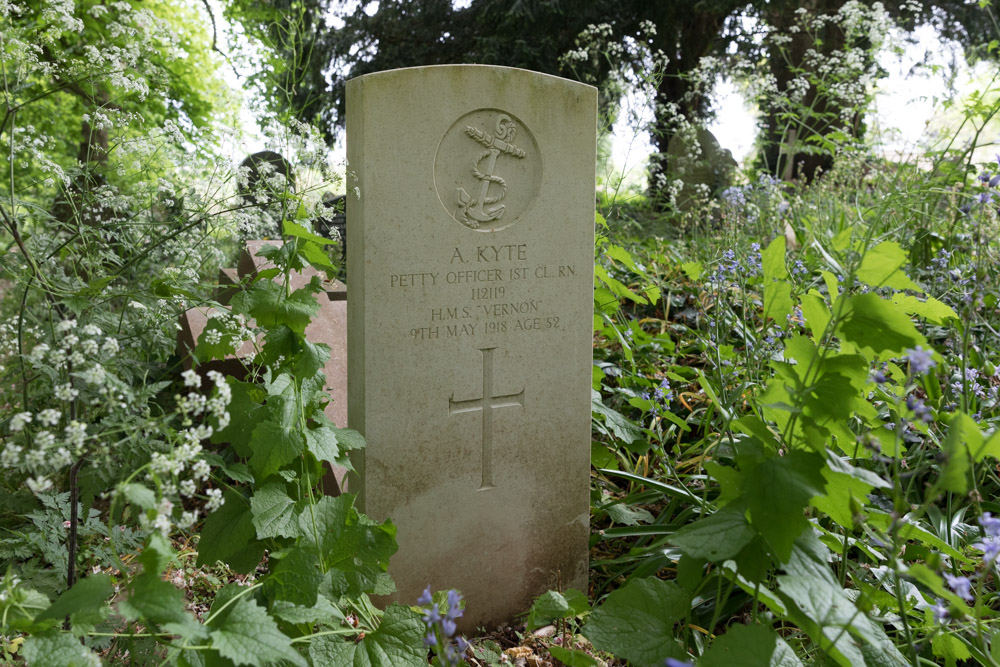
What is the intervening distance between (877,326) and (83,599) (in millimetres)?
1669

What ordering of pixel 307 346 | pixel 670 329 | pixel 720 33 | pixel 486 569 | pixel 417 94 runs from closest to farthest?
pixel 307 346, pixel 417 94, pixel 486 569, pixel 670 329, pixel 720 33

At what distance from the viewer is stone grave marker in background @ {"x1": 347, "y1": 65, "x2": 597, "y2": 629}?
2.46m

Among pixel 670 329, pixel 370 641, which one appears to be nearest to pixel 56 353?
pixel 370 641

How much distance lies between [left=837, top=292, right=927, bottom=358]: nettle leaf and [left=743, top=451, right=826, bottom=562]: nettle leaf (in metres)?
0.28

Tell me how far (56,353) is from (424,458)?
51.9 inches

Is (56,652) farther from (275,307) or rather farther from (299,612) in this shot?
(275,307)

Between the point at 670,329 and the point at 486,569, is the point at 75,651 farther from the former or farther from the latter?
the point at 670,329

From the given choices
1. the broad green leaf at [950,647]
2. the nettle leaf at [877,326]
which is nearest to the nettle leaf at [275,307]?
the nettle leaf at [877,326]

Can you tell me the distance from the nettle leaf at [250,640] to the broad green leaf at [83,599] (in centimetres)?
21

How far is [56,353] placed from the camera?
1616 mm

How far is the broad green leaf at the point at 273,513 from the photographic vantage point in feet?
6.63

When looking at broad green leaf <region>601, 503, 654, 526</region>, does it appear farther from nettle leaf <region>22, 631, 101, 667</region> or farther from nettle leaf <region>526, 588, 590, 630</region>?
nettle leaf <region>22, 631, 101, 667</region>

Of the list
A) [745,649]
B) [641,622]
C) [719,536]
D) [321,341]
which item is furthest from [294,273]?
[745,649]

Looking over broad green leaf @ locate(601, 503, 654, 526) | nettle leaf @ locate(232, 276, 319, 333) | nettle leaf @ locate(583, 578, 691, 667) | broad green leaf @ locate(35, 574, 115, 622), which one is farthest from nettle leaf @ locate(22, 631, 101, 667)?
broad green leaf @ locate(601, 503, 654, 526)
